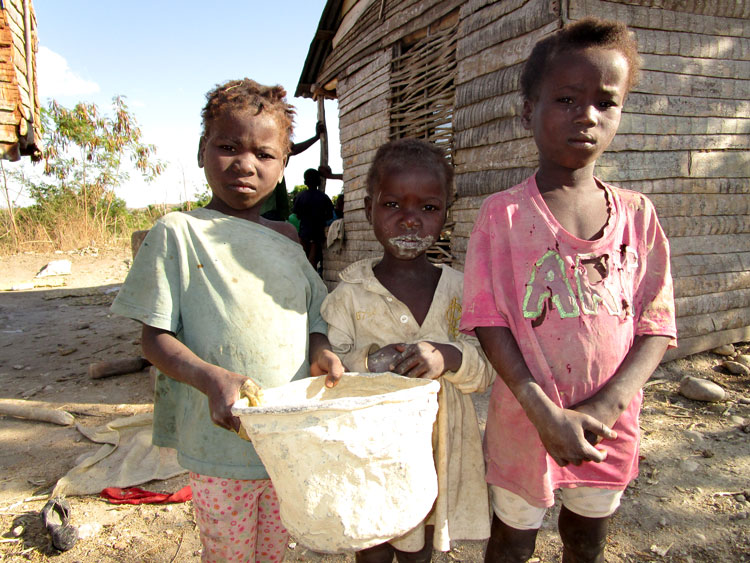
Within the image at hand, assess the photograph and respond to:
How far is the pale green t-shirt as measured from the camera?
3.99 ft

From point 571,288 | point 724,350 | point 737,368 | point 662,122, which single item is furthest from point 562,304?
point 724,350

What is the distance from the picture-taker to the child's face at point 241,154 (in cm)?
133

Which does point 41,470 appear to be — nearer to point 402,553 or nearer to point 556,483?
point 402,553

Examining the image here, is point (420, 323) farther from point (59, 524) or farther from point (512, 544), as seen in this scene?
point (59, 524)

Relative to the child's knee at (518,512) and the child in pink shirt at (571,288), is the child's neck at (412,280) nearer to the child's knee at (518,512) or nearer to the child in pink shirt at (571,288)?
the child in pink shirt at (571,288)

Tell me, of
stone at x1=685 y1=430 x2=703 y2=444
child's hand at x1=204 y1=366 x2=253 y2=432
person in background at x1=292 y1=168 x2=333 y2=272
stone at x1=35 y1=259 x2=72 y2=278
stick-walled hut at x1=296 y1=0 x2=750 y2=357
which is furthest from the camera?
stone at x1=35 y1=259 x2=72 y2=278

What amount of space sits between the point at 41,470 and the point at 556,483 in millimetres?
2845

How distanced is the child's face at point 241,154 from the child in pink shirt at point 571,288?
648 millimetres

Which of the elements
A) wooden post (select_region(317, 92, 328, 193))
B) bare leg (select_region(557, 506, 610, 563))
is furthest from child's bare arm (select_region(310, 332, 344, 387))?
wooden post (select_region(317, 92, 328, 193))

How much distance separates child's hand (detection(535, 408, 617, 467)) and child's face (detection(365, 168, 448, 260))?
1.99 feet

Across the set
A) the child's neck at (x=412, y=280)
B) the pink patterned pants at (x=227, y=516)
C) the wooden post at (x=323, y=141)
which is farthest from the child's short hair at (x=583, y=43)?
the wooden post at (x=323, y=141)

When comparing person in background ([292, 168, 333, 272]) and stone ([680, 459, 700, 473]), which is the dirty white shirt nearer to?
stone ([680, 459, 700, 473])

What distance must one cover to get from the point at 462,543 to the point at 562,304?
4.48 feet

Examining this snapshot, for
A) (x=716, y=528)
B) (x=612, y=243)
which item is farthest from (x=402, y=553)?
(x=716, y=528)
